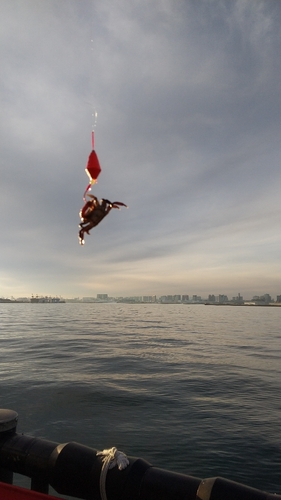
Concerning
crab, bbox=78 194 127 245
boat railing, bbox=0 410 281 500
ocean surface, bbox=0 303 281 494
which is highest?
crab, bbox=78 194 127 245

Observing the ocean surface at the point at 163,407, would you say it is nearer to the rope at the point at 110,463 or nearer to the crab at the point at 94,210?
the rope at the point at 110,463

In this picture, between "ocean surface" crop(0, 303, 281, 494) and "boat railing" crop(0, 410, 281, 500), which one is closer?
"boat railing" crop(0, 410, 281, 500)

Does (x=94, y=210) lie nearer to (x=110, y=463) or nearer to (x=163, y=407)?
(x=110, y=463)

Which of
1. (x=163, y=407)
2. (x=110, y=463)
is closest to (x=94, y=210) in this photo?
(x=110, y=463)

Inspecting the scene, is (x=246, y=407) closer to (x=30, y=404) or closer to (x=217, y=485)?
(x=30, y=404)

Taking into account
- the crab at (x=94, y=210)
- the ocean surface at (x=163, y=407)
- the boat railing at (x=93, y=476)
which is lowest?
the ocean surface at (x=163, y=407)

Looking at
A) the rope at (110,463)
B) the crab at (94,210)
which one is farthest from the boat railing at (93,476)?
the crab at (94,210)

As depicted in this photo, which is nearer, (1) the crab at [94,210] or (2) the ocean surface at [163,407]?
(1) the crab at [94,210]

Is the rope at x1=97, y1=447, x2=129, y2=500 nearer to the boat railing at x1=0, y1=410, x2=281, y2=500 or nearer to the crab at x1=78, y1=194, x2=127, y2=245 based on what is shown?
the boat railing at x1=0, y1=410, x2=281, y2=500

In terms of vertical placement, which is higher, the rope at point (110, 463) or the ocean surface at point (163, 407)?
the rope at point (110, 463)

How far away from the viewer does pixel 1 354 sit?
2536 cm

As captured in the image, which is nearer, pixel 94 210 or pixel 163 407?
pixel 94 210

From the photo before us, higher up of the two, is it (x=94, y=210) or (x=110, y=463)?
(x=94, y=210)

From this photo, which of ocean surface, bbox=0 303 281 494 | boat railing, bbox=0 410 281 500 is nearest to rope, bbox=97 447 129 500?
boat railing, bbox=0 410 281 500
